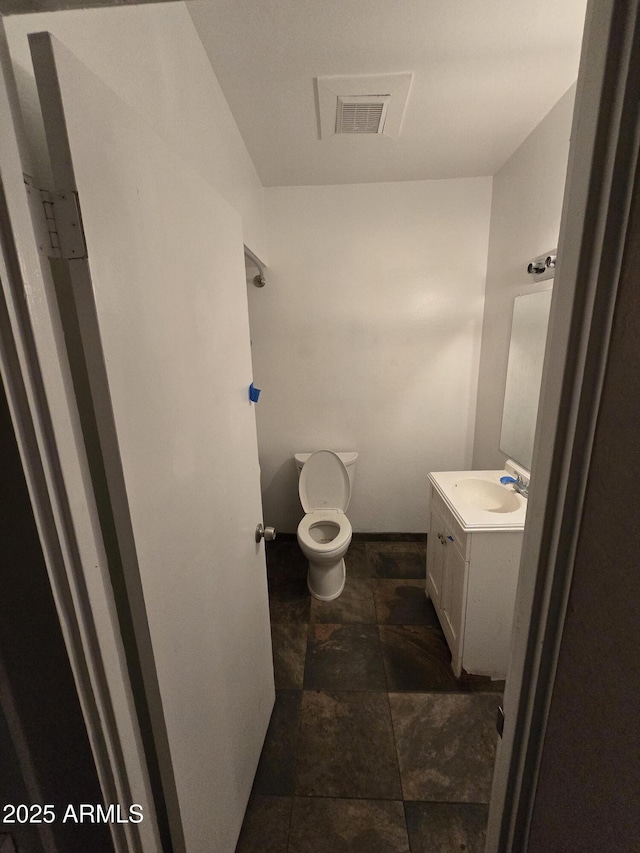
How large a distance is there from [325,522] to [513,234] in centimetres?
202

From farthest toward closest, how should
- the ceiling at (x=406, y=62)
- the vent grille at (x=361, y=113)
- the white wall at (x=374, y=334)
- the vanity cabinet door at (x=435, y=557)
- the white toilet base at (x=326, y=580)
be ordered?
the white wall at (x=374, y=334), the white toilet base at (x=326, y=580), the vanity cabinet door at (x=435, y=557), the vent grille at (x=361, y=113), the ceiling at (x=406, y=62)

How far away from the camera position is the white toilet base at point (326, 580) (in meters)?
2.01

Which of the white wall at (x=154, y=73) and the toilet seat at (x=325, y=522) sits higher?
the white wall at (x=154, y=73)

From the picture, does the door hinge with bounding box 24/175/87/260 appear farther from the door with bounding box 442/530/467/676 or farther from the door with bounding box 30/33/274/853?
the door with bounding box 442/530/467/676

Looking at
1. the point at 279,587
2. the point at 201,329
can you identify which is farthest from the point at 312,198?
the point at 279,587

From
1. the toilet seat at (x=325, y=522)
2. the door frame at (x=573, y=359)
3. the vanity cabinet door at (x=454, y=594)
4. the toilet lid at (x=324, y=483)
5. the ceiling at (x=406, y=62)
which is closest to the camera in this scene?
the door frame at (x=573, y=359)

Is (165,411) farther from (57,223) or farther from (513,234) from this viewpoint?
(513,234)

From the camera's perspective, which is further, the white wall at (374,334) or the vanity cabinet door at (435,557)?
the white wall at (374,334)

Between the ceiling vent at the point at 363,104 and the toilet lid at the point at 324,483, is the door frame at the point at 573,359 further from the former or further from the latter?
the toilet lid at the point at 324,483

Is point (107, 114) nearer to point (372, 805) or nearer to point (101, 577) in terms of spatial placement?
point (101, 577)

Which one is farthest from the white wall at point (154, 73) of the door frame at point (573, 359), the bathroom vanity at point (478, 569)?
the bathroom vanity at point (478, 569)

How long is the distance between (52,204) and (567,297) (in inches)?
28.1

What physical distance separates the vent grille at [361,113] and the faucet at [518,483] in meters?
1.81

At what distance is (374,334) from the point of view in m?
2.29
